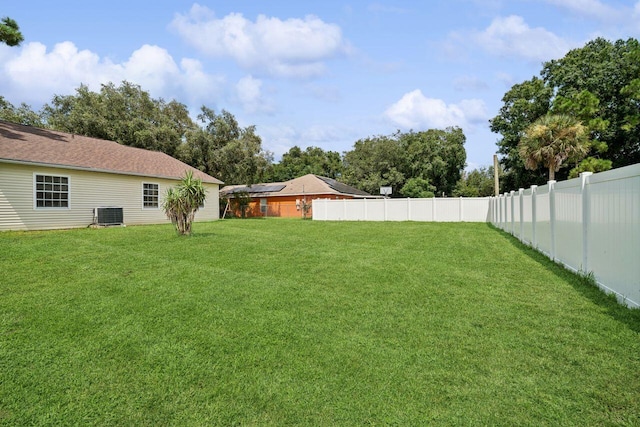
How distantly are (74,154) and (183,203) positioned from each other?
8664 mm

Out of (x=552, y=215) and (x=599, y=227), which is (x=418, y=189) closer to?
(x=552, y=215)

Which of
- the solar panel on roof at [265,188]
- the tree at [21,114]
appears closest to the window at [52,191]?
the tree at [21,114]

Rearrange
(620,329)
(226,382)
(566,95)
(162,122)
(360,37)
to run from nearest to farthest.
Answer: (226,382) → (620,329) → (360,37) → (566,95) → (162,122)

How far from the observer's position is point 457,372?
268 centimetres

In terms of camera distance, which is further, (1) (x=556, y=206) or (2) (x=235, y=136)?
(2) (x=235, y=136)

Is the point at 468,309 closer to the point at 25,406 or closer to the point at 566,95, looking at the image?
the point at 25,406

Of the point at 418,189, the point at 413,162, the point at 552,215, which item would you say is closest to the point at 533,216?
the point at 552,215

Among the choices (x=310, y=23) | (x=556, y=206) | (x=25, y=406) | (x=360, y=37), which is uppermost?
(x=310, y=23)

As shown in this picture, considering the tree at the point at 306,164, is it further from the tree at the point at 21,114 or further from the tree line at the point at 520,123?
the tree at the point at 21,114

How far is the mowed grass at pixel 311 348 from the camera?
2.26 m

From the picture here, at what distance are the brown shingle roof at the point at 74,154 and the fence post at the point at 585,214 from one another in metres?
16.0

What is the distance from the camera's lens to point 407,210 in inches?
901

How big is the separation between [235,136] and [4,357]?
2714 cm

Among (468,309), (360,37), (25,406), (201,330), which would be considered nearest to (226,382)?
(201,330)
